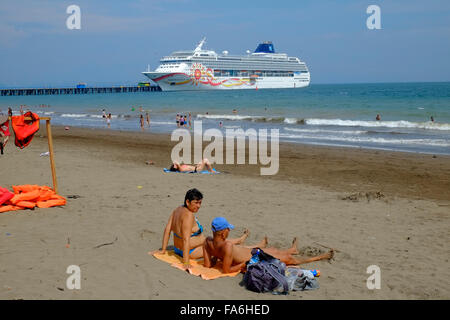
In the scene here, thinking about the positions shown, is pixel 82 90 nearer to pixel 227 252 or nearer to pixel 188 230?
pixel 188 230

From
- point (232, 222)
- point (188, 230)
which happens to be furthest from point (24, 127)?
point (188, 230)

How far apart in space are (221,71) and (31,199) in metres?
77.6

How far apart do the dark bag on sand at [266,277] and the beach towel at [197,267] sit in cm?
36

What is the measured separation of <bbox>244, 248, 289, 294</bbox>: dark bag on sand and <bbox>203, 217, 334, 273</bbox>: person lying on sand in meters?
0.32

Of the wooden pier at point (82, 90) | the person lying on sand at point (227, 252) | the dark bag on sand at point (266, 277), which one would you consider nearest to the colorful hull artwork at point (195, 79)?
the wooden pier at point (82, 90)

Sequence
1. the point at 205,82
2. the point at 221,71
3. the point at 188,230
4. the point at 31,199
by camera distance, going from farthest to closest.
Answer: the point at 221,71
the point at 205,82
the point at 31,199
the point at 188,230

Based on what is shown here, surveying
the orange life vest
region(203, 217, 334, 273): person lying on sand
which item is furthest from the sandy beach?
the orange life vest

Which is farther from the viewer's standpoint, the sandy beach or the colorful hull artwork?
the colorful hull artwork

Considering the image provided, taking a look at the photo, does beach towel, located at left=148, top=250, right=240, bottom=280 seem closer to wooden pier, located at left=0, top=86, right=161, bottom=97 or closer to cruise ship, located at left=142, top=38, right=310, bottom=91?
cruise ship, located at left=142, top=38, right=310, bottom=91

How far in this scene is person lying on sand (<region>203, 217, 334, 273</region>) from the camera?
14.4 ft

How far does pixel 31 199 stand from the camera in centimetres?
669

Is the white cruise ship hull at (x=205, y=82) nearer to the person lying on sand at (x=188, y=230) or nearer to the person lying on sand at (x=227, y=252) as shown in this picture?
the person lying on sand at (x=188, y=230)

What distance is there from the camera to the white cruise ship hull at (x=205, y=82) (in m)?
77.8
